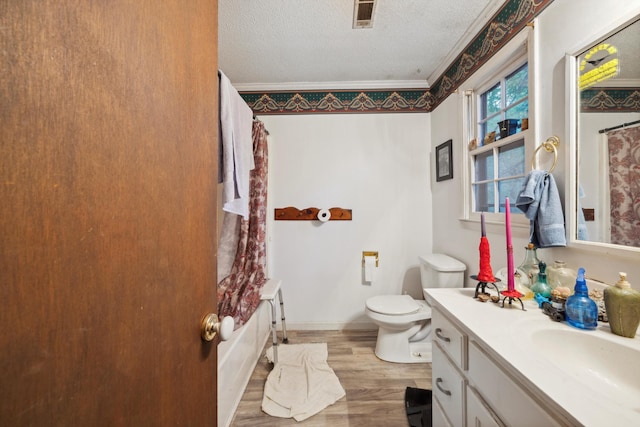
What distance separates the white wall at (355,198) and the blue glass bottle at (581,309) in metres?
1.48

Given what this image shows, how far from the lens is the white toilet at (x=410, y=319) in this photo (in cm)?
174

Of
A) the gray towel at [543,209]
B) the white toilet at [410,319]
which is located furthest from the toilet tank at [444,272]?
the gray towel at [543,209]

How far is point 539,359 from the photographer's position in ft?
2.09

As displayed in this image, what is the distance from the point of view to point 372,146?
7.48ft

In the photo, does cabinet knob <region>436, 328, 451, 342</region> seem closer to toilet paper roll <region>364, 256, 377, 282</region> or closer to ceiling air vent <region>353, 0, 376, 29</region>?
toilet paper roll <region>364, 256, 377, 282</region>

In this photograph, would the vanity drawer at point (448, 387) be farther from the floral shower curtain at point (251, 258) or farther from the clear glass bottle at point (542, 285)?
the floral shower curtain at point (251, 258)

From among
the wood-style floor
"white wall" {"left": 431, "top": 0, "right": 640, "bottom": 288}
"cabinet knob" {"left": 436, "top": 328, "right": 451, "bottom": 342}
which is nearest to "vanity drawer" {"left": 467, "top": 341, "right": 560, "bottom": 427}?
"cabinet knob" {"left": 436, "top": 328, "right": 451, "bottom": 342}

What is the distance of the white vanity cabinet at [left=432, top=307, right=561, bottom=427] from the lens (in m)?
0.60

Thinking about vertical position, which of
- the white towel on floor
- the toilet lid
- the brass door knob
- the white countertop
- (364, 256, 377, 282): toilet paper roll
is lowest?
the white towel on floor

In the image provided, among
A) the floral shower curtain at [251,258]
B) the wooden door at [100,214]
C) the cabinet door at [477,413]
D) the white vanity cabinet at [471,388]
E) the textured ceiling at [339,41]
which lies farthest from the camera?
the floral shower curtain at [251,258]

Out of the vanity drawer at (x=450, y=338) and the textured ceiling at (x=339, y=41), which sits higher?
the textured ceiling at (x=339, y=41)

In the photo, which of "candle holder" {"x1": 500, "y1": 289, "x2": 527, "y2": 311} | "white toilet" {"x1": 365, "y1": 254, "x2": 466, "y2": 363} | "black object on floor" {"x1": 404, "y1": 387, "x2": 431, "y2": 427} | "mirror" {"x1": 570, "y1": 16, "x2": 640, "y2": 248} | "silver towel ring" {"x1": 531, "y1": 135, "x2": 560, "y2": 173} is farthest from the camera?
"white toilet" {"x1": 365, "y1": 254, "x2": 466, "y2": 363}

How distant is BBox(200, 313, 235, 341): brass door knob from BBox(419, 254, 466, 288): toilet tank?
1.59 metres

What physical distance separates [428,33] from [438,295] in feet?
5.58
